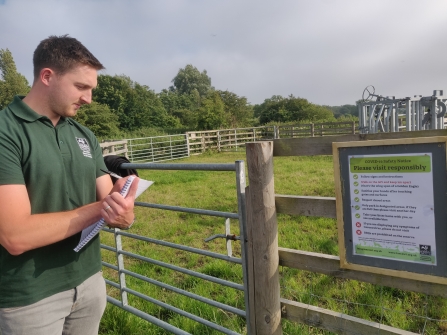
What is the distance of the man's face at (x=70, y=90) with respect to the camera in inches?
59.0

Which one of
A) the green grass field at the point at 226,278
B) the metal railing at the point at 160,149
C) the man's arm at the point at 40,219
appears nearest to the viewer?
the man's arm at the point at 40,219

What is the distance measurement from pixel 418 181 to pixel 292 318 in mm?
992

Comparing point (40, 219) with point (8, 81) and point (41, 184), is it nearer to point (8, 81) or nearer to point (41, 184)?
point (41, 184)

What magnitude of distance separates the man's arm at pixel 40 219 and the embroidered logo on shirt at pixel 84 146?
15.4 inches

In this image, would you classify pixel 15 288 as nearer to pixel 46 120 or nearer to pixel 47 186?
pixel 47 186

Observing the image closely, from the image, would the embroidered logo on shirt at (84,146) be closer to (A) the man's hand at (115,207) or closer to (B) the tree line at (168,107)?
(A) the man's hand at (115,207)

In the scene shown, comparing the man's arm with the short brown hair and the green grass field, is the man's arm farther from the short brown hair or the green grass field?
the green grass field

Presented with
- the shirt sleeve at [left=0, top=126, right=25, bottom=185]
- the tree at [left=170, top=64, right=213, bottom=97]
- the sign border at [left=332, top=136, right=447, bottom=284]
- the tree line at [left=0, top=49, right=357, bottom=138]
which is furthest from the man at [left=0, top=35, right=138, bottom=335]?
the tree at [left=170, top=64, right=213, bottom=97]

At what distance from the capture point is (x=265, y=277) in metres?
1.82

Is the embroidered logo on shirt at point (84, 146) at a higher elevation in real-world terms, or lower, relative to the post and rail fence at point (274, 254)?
higher

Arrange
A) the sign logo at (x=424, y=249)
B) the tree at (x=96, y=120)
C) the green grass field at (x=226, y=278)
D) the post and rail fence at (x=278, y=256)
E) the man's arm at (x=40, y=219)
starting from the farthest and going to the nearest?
the tree at (x=96, y=120), the green grass field at (x=226, y=278), the post and rail fence at (x=278, y=256), the sign logo at (x=424, y=249), the man's arm at (x=40, y=219)

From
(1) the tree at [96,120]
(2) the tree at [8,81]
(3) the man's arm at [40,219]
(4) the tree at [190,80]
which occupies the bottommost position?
(3) the man's arm at [40,219]

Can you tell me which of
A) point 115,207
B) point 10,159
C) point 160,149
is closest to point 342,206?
point 115,207

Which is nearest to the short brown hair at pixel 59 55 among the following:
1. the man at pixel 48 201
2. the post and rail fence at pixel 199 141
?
the man at pixel 48 201
